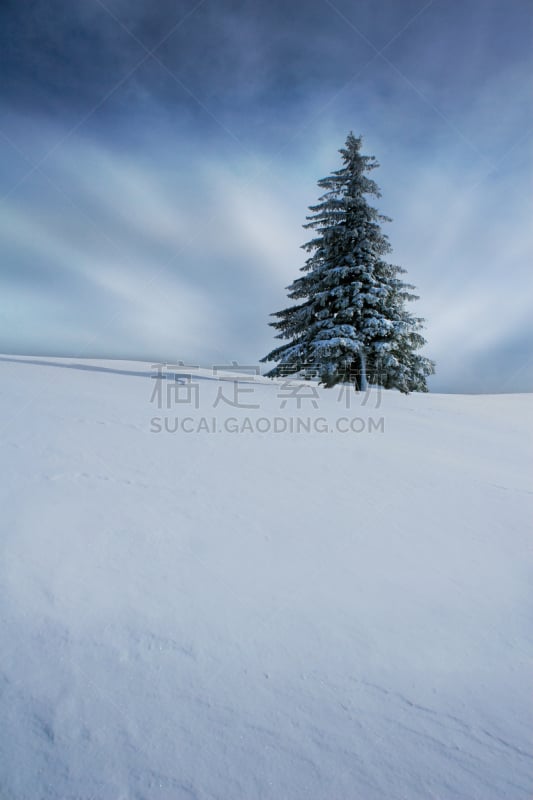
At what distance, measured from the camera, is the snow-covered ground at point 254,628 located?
1.44 meters

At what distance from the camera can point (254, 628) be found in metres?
2.08

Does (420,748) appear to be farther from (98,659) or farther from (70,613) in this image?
(70,613)

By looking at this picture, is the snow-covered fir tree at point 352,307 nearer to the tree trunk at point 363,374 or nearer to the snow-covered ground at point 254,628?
the tree trunk at point 363,374

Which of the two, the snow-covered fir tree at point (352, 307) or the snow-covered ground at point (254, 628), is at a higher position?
the snow-covered fir tree at point (352, 307)

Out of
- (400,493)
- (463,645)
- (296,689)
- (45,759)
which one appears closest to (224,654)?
(296,689)

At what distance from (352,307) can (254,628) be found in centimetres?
1240

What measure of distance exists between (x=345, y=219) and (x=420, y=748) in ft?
52.8

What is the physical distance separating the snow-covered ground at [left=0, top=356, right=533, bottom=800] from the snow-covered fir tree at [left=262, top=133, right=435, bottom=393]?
8675mm

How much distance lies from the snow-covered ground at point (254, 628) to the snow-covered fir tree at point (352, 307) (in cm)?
868

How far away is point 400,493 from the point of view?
3.97 metres

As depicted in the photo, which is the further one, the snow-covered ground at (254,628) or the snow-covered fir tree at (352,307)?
the snow-covered fir tree at (352,307)

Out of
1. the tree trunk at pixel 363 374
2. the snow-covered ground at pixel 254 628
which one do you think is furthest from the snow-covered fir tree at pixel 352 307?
the snow-covered ground at pixel 254 628

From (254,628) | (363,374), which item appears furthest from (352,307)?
(254,628)

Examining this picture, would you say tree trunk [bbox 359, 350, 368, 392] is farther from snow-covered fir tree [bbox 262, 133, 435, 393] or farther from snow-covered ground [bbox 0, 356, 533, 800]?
snow-covered ground [bbox 0, 356, 533, 800]
